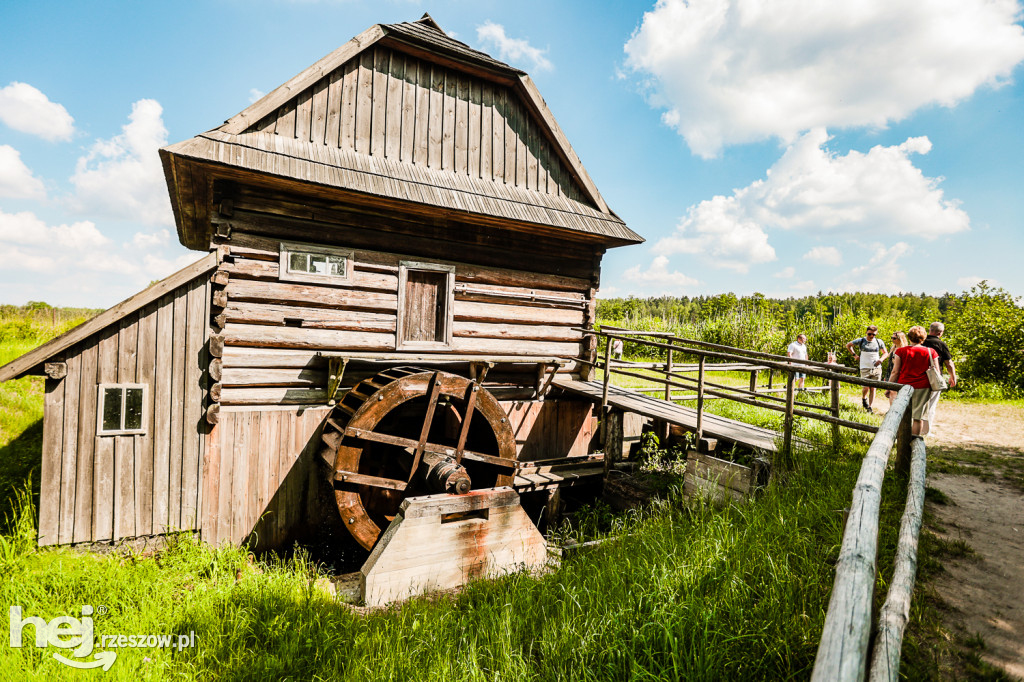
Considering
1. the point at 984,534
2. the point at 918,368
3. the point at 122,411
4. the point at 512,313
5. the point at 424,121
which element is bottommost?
the point at 984,534

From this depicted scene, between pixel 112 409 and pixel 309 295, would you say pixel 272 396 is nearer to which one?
pixel 309 295

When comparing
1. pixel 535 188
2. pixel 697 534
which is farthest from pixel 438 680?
pixel 535 188

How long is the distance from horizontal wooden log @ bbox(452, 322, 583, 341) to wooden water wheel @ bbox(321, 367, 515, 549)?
38.8 inches

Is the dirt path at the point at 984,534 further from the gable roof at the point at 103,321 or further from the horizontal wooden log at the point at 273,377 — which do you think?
the gable roof at the point at 103,321

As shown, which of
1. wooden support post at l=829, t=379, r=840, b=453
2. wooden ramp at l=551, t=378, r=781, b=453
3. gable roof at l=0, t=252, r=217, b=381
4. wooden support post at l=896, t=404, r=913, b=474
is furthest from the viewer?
wooden ramp at l=551, t=378, r=781, b=453

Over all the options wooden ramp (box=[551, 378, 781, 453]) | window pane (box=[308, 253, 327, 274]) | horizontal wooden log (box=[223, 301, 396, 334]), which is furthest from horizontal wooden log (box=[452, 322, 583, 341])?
window pane (box=[308, 253, 327, 274])

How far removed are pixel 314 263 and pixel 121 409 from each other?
2.67 metres

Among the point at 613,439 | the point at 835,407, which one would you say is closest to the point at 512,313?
the point at 613,439

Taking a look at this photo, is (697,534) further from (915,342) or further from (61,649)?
(915,342)

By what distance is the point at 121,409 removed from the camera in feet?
17.1

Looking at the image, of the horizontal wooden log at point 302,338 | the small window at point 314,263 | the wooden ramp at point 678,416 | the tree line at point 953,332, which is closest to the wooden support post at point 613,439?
the wooden ramp at point 678,416

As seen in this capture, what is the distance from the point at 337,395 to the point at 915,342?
27.2 ft

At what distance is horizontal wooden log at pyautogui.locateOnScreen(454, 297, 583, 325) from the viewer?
7398 mm

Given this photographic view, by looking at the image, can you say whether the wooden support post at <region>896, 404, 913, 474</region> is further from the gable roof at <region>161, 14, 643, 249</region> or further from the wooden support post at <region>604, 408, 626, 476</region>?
the gable roof at <region>161, 14, 643, 249</region>
